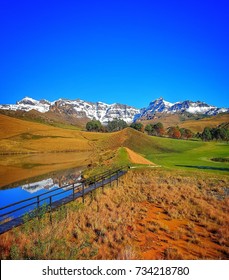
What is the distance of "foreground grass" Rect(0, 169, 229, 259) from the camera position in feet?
38.7

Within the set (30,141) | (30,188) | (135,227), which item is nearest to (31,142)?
(30,141)

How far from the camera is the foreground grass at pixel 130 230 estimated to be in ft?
38.7

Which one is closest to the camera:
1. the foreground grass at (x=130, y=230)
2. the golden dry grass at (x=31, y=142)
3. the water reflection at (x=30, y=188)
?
the foreground grass at (x=130, y=230)

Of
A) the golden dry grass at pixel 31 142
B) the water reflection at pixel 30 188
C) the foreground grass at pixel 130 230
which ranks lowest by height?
the water reflection at pixel 30 188

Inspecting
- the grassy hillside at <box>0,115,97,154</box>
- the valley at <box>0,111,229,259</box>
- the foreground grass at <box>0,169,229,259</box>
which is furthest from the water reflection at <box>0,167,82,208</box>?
the grassy hillside at <box>0,115,97,154</box>

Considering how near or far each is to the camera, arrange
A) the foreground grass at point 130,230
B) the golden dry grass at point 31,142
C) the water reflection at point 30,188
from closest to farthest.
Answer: the foreground grass at point 130,230
the water reflection at point 30,188
the golden dry grass at point 31,142

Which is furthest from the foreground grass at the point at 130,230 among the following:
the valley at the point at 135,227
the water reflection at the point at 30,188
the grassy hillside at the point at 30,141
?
the grassy hillside at the point at 30,141

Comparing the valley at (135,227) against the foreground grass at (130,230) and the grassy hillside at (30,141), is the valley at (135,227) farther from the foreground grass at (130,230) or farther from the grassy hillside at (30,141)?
the grassy hillside at (30,141)

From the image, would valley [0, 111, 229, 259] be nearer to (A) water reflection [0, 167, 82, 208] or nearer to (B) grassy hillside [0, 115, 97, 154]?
(A) water reflection [0, 167, 82, 208]

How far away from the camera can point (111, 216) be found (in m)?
17.5

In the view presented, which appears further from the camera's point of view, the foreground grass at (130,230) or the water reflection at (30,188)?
the water reflection at (30,188)

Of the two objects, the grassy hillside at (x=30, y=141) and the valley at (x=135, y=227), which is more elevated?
the grassy hillside at (x=30, y=141)

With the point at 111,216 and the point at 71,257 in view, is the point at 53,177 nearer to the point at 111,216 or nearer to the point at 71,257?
the point at 111,216
